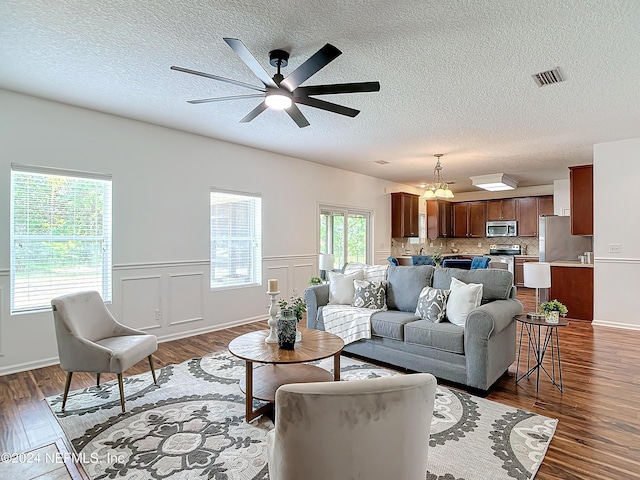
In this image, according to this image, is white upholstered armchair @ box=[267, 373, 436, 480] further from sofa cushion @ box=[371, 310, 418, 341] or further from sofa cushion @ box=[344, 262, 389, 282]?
sofa cushion @ box=[344, 262, 389, 282]

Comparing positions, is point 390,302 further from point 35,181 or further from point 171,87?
point 35,181

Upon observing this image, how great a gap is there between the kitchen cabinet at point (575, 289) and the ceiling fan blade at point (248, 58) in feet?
19.1

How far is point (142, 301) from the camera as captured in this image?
14.2ft

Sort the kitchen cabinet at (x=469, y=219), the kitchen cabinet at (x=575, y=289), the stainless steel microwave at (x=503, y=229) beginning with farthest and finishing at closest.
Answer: the kitchen cabinet at (x=469, y=219), the stainless steel microwave at (x=503, y=229), the kitchen cabinet at (x=575, y=289)

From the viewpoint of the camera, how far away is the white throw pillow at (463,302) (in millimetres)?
3180

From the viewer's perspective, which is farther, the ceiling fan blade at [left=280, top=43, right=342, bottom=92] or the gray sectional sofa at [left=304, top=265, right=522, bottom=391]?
the gray sectional sofa at [left=304, top=265, right=522, bottom=391]

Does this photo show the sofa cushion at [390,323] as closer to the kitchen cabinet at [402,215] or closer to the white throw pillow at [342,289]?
the white throw pillow at [342,289]

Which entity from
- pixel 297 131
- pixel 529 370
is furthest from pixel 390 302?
pixel 297 131

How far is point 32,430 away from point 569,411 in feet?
12.8

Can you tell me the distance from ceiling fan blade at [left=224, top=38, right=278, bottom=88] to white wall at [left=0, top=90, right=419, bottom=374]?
8.58 ft

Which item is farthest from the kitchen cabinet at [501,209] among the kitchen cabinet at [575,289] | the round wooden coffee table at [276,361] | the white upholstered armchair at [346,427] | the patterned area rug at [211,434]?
the white upholstered armchair at [346,427]

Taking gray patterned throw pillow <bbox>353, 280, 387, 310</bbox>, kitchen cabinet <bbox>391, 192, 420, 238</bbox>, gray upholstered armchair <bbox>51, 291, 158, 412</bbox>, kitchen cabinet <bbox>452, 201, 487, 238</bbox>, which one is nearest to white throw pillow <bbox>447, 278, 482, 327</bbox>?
gray patterned throw pillow <bbox>353, 280, 387, 310</bbox>

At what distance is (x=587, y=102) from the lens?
142 inches

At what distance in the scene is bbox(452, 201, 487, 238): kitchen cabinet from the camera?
9.82 m
